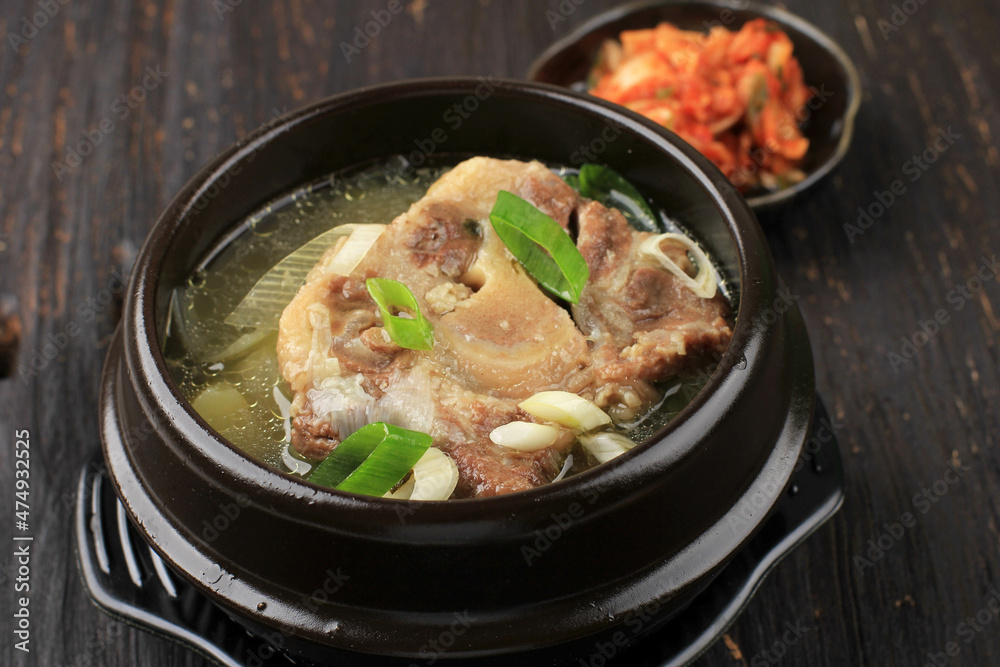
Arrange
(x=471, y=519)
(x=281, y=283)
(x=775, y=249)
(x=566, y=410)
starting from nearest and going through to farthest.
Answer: (x=471, y=519)
(x=566, y=410)
(x=281, y=283)
(x=775, y=249)

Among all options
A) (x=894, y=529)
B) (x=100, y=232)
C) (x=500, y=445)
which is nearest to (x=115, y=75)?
(x=100, y=232)

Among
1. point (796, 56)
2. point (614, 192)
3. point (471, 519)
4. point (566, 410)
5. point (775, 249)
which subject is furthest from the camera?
point (796, 56)

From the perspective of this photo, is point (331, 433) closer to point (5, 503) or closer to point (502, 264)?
point (502, 264)

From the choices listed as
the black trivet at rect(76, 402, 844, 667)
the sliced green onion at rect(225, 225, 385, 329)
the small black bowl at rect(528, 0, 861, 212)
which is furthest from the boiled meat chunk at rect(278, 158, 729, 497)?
the small black bowl at rect(528, 0, 861, 212)

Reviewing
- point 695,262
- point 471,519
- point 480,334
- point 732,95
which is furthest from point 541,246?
point 732,95

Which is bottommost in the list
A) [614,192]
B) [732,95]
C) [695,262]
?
[695,262]

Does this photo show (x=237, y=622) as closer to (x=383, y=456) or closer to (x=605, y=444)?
(x=383, y=456)

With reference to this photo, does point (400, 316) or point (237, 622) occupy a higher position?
point (400, 316)

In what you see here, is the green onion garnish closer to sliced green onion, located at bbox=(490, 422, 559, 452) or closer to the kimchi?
sliced green onion, located at bbox=(490, 422, 559, 452)
